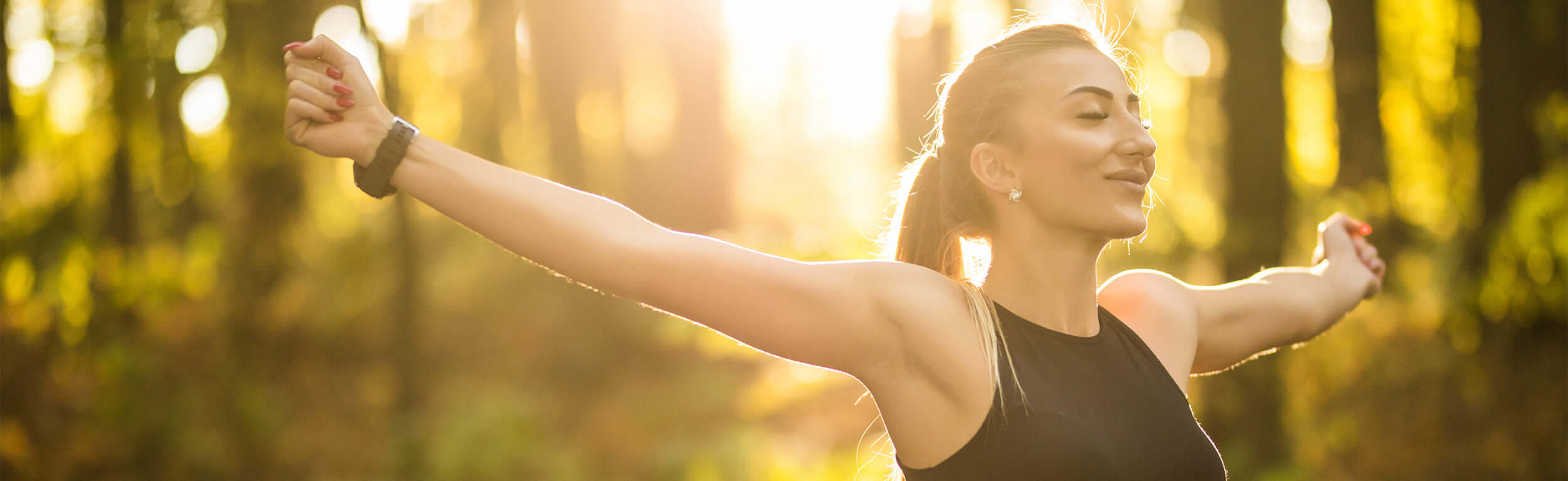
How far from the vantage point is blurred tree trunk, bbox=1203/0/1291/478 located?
673cm

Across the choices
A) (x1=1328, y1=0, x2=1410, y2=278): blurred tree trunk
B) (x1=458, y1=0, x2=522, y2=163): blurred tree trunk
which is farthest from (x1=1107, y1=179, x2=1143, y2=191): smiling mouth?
(x1=458, y1=0, x2=522, y2=163): blurred tree trunk

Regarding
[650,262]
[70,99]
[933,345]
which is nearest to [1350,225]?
[933,345]

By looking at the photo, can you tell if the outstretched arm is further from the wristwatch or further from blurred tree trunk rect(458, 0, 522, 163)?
blurred tree trunk rect(458, 0, 522, 163)

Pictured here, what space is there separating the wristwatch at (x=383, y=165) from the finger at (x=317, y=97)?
0.11m

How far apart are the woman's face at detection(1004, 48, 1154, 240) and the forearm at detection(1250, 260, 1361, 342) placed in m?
1.08

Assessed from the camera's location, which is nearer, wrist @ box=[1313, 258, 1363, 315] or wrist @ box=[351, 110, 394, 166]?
wrist @ box=[351, 110, 394, 166]

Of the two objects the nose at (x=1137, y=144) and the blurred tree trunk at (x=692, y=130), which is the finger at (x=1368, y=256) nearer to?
the nose at (x=1137, y=144)

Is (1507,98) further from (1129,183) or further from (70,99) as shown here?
(70,99)

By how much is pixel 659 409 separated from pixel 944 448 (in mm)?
9236

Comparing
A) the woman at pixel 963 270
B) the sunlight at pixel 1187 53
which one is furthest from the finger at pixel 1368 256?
the sunlight at pixel 1187 53

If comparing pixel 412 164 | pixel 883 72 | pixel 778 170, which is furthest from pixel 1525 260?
pixel 778 170

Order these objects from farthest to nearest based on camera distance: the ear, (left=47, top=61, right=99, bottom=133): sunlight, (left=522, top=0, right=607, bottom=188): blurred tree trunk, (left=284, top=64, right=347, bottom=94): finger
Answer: (left=47, top=61, right=99, bottom=133): sunlight
(left=522, top=0, right=607, bottom=188): blurred tree trunk
the ear
(left=284, top=64, right=347, bottom=94): finger

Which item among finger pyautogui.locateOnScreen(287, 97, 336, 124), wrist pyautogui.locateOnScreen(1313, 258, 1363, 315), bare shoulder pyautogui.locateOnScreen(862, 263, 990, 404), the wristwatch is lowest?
wrist pyautogui.locateOnScreen(1313, 258, 1363, 315)

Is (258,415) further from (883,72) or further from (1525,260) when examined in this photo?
(883,72)
